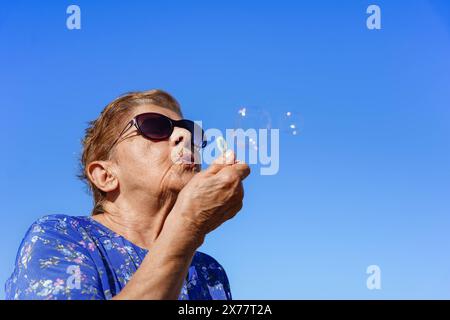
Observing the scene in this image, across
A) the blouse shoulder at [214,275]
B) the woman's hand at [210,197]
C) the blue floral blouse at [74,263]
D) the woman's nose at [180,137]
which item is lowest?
the blouse shoulder at [214,275]

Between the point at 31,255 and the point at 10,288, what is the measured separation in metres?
0.35

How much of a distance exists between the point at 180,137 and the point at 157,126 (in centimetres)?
19

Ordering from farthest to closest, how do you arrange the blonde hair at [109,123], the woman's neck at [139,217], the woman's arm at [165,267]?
the blonde hair at [109,123] → the woman's neck at [139,217] → the woman's arm at [165,267]

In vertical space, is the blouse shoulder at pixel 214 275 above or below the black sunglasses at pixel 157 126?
below

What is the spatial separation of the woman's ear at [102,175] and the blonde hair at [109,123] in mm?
68

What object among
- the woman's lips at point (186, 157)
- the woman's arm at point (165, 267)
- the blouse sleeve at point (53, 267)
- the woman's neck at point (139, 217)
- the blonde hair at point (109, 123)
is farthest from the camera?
the blonde hair at point (109, 123)

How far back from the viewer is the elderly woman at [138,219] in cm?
319

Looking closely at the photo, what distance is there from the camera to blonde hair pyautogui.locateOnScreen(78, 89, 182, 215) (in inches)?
185

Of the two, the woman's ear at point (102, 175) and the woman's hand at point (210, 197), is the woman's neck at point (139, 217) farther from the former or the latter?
the woman's hand at point (210, 197)

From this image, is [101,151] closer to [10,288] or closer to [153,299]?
[10,288]

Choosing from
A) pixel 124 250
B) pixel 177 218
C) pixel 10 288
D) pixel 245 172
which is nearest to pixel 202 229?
pixel 177 218

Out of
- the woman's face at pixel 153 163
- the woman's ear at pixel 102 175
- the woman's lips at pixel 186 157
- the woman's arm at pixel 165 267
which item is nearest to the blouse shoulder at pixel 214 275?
the woman's face at pixel 153 163

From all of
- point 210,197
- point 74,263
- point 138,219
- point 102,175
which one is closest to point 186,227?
point 210,197
